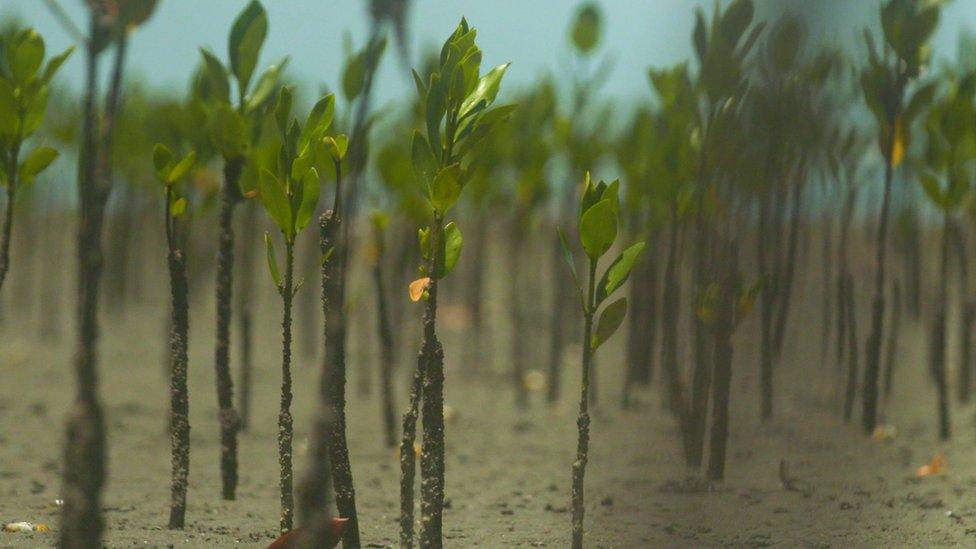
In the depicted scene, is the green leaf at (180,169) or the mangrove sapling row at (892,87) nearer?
the green leaf at (180,169)

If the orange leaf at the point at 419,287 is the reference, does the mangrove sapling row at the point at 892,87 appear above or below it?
above

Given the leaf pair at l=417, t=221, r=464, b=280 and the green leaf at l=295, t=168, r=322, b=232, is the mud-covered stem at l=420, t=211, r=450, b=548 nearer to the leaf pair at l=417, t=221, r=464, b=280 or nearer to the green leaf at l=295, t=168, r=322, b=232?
the leaf pair at l=417, t=221, r=464, b=280

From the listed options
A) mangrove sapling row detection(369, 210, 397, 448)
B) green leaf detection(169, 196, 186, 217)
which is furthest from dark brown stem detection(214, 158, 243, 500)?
mangrove sapling row detection(369, 210, 397, 448)

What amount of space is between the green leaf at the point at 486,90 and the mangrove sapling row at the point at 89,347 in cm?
45

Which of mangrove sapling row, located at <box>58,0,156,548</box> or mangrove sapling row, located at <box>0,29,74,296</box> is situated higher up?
mangrove sapling row, located at <box>0,29,74,296</box>

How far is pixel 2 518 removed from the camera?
5.50ft

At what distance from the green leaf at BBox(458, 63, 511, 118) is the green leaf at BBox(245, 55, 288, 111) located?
0.55 meters

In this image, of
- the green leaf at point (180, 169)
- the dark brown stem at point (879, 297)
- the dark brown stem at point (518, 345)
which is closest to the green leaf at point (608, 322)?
the green leaf at point (180, 169)

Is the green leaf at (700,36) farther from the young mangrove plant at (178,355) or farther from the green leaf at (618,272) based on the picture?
the young mangrove plant at (178,355)

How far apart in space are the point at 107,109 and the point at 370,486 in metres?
1.26

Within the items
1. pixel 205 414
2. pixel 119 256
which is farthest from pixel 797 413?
pixel 119 256

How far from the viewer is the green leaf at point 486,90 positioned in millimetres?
1376

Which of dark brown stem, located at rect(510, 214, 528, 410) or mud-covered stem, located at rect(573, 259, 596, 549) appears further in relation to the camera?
dark brown stem, located at rect(510, 214, 528, 410)

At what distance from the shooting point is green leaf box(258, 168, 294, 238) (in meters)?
1.42
